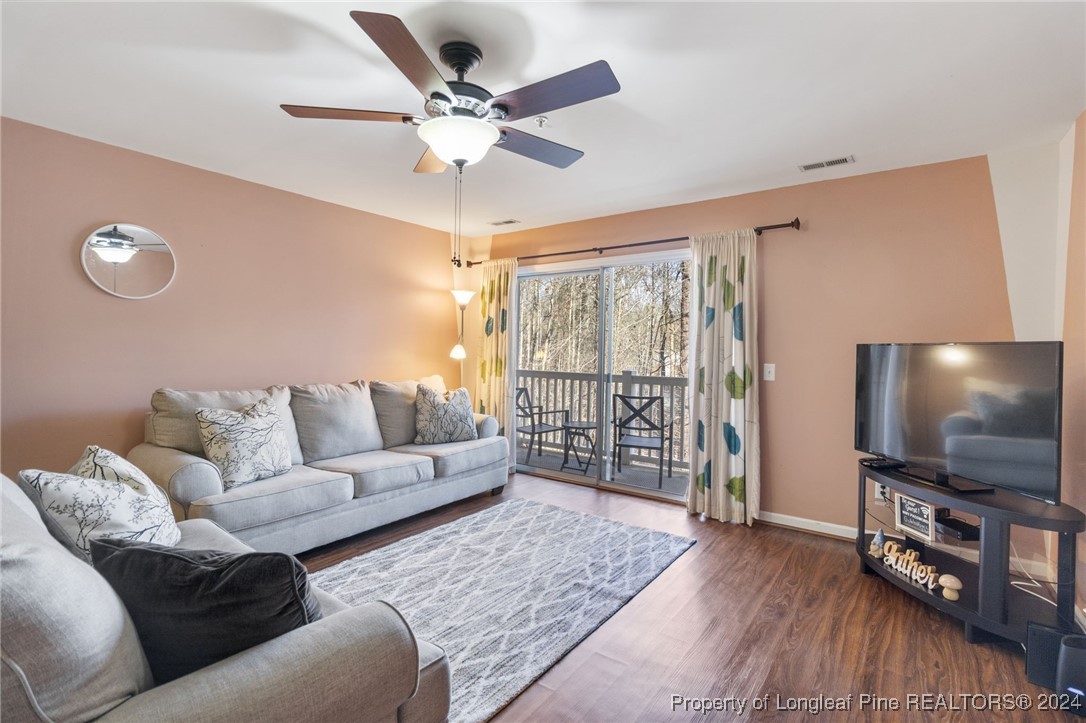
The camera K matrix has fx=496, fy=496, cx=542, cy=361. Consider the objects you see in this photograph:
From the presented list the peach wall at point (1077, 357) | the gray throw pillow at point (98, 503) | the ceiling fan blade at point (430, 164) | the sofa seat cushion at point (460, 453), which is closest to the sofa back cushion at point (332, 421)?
the sofa seat cushion at point (460, 453)

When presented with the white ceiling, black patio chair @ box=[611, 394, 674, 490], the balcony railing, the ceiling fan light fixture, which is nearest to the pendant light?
the balcony railing

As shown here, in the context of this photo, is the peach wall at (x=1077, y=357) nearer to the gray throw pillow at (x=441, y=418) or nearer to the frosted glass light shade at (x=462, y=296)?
the gray throw pillow at (x=441, y=418)

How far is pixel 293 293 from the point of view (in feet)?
12.9

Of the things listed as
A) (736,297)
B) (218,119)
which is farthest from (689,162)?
(218,119)

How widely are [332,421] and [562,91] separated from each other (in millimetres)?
2794

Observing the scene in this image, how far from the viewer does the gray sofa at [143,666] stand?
31.2 inches

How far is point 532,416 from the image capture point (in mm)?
5211

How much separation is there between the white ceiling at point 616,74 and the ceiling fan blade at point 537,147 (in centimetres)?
25

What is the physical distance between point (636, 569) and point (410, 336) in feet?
10.1

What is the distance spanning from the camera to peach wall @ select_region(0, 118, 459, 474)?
9.01 ft

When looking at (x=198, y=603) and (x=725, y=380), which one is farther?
(x=725, y=380)

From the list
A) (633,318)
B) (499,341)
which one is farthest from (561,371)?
(633,318)

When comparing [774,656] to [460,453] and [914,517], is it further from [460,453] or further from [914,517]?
[460,453]

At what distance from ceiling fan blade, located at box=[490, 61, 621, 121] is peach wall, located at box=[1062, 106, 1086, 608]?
8.03 feet
